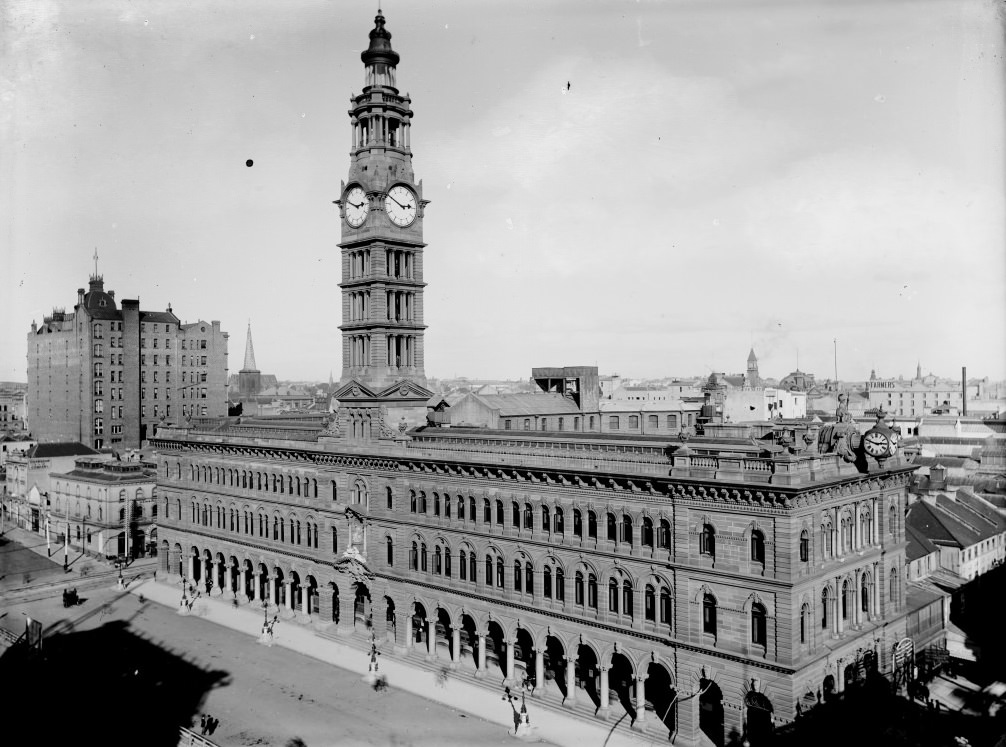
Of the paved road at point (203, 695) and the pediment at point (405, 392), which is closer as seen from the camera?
the paved road at point (203, 695)

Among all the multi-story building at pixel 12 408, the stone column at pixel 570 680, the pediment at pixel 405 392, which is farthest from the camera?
the multi-story building at pixel 12 408

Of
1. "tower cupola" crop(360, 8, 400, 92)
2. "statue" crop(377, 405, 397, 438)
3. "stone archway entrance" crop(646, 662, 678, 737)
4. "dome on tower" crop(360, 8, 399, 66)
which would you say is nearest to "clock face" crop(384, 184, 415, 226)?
"tower cupola" crop(360, 8, 400, 92)

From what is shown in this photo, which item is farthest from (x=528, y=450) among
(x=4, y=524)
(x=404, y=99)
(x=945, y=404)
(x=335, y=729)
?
(x=945, y=404)

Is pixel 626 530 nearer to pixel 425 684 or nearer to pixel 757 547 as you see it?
pixel 757 547

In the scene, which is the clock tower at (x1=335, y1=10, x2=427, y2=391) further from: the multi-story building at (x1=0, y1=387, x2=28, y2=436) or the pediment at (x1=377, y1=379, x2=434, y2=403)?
the multi-story building at (x1=0, y1=387, x2=28, y2=436)

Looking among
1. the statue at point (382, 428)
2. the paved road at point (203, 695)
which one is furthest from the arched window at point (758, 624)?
the statue at point (382, 428)

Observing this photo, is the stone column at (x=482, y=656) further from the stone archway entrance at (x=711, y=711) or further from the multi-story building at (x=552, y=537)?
the stone archway entrance at (x=711, y=711)
